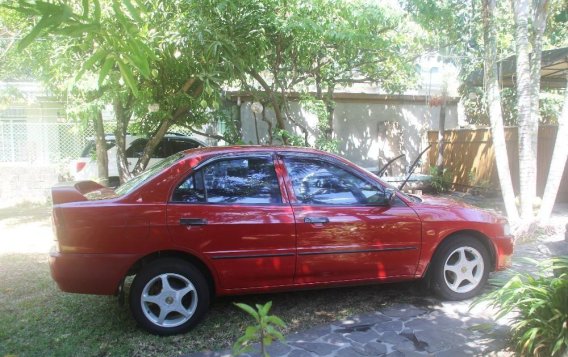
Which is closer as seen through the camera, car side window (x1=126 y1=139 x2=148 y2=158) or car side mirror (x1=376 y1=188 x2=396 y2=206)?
car side mirror (x1=376 y1=188 x2=396 y2=206)

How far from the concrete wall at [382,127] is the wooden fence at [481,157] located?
2.48 ft

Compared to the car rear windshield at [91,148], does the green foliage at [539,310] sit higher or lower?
lower

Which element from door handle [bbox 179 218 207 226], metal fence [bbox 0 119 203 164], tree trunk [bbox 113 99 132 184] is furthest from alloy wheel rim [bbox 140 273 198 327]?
metal fence [bbox 0 119 203 164]

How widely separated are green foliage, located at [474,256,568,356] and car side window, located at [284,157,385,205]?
4.47 feet

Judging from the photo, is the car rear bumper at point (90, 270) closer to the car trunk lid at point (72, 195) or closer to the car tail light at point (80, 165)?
the car trunk lid at point (72, 195)

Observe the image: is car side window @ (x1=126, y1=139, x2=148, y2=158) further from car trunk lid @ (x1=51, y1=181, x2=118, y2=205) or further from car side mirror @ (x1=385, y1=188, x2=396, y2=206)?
car side mirror @ (x1=385, y1=188, x2=396, y2=206)

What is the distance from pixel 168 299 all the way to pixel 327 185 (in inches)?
69.6

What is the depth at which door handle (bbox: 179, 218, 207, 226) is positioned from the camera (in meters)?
3.86

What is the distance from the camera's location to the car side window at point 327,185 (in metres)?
4.29

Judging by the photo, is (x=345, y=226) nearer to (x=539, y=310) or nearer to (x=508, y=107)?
(x=539, y=310)

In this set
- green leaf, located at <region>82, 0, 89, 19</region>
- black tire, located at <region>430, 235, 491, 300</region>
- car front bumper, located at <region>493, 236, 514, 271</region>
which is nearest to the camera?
green leaf, located at <region>82, 0, 89, 19</region>

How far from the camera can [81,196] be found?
3.84 meters

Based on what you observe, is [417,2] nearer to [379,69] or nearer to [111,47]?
[379,69]

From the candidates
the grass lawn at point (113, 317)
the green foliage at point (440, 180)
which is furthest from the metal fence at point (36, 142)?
the green foliage at point (440, 180)
